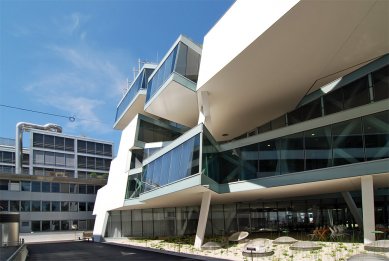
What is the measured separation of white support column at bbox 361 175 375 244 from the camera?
1909 centimetres

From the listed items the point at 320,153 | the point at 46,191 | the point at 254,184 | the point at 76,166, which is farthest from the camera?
the point at 76,166

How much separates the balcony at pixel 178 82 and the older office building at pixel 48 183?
3119 cm

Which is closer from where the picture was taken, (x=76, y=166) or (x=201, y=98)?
(x=201, y=98)

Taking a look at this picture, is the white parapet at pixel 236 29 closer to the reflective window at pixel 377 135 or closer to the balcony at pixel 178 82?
the balcony at pixel 178 82

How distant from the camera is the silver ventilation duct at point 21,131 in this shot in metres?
67.7

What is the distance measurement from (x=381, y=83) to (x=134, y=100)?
86.7 ft

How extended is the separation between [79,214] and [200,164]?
44875 millimetres

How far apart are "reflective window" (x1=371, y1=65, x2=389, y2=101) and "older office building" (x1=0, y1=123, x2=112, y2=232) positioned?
48.3 metres

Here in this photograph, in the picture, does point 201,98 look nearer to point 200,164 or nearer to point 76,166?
point 200,164

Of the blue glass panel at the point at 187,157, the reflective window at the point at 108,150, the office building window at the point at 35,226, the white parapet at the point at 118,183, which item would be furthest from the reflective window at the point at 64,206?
the blue glass panel at the point at 187,157

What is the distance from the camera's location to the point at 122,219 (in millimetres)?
42188

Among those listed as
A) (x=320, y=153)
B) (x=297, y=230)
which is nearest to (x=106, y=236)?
(x=297, y=230)

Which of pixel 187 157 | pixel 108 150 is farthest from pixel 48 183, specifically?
pixel 187 157

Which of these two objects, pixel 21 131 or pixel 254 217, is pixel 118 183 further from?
pixel 21 131
